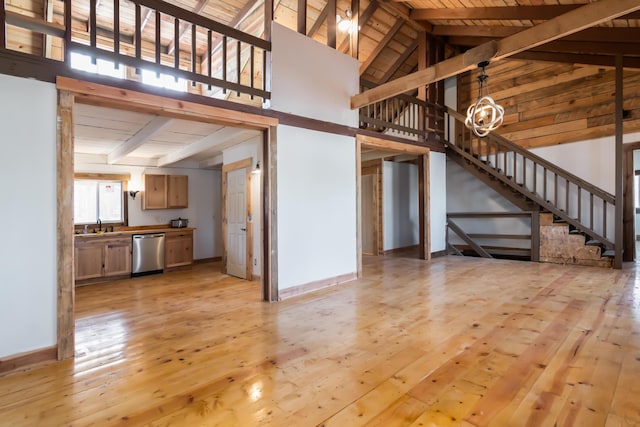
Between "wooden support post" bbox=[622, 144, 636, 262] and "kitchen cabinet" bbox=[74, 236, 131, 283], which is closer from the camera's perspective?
"kitchen cabinet" bbox=[74, 236, 131, 283]

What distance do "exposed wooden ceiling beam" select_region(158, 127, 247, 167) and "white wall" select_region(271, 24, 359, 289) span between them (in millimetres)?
843

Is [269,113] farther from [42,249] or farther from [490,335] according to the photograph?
[490,335]

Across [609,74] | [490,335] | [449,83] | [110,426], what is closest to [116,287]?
[110,426]

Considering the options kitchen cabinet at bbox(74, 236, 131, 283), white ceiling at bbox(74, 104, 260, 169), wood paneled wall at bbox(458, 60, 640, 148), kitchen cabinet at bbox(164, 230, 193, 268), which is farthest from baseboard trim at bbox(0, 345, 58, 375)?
wood paneled wall at bbox(458, 60, 640, 148)

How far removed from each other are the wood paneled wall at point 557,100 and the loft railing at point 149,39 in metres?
5.89

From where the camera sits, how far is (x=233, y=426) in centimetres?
180

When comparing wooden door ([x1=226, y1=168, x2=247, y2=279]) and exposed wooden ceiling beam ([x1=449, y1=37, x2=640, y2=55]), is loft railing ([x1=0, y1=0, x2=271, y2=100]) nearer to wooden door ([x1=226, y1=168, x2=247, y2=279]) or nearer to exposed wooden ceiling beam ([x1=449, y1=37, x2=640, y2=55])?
wooden door ([x1=226, y1=168, x2=247, y2=279])

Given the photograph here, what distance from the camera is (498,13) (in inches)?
224

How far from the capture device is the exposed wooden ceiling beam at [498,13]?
501 centimetres

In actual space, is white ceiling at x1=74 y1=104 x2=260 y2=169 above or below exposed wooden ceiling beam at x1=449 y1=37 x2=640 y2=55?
below

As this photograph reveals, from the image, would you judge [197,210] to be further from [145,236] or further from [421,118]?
[421,118]

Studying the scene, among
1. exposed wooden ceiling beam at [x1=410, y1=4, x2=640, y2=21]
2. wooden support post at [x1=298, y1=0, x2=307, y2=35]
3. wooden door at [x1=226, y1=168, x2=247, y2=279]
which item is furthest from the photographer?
wooden door at [x1=226, y1=168, x2=247, y2=279]

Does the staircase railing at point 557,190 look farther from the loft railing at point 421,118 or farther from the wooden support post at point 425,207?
the wooden support post at point 425,207

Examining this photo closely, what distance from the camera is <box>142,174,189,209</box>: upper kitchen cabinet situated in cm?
697
